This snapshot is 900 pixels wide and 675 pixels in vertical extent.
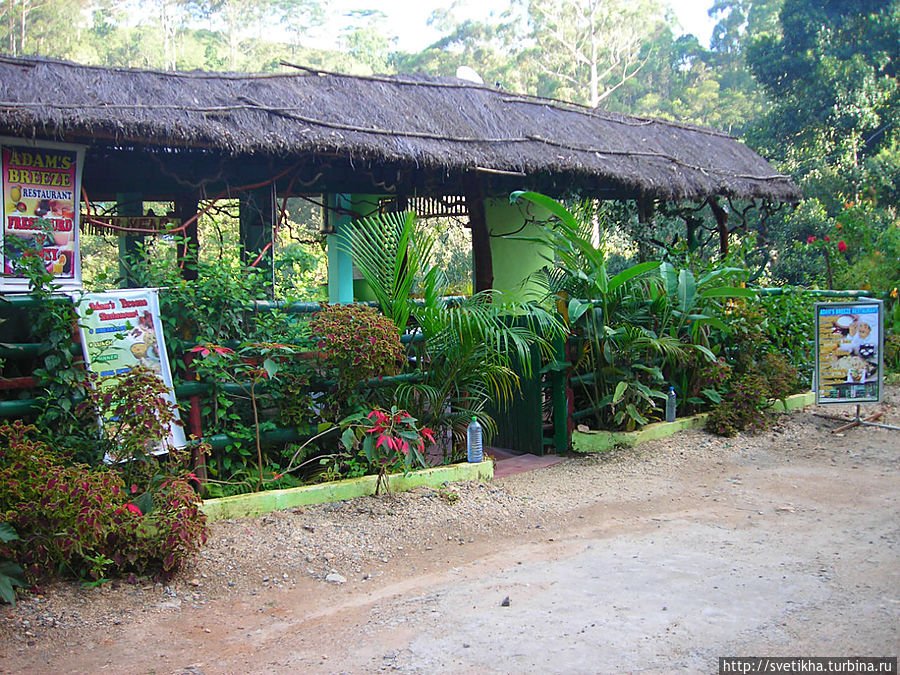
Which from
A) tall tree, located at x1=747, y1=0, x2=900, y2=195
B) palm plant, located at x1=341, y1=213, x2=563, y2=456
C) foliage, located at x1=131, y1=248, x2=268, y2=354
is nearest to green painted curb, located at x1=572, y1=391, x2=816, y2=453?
palm plant, located at x1=341, y1=213, x2=563, y2=456

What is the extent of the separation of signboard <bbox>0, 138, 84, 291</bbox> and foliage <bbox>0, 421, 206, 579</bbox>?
171cm

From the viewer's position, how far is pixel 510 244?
11641 millimetres

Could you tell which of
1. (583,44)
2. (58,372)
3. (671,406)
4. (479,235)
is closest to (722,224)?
(479,235)

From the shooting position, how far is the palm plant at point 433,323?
18.7ft

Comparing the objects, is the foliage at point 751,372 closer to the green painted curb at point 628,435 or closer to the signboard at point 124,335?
the green painted curb at point 628,435

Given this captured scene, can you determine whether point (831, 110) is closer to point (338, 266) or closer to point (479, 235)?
point (479, 235)

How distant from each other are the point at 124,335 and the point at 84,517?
1.26m

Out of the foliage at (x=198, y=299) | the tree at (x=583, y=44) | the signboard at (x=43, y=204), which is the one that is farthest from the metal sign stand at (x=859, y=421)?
the tree at (x=583, y=44)

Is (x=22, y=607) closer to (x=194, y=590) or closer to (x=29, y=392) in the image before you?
(x=194, y=590)

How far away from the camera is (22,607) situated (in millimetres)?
3580

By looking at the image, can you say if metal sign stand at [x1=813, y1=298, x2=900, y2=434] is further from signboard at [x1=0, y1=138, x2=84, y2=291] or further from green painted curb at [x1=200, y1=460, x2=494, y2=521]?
signboard at [x1=0, y1=138, x2=84, y2=291]

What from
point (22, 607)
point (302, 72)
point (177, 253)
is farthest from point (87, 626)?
point (302, 72)

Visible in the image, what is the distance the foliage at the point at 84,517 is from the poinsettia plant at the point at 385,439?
1.27m

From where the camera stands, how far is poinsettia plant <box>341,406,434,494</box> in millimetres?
5148
